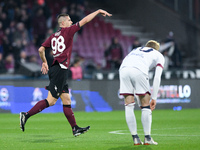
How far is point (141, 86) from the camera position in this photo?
7684 millimetres

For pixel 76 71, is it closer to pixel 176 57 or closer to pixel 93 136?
pixel 176 57

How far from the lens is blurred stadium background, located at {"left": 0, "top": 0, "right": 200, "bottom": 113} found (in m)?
17.1

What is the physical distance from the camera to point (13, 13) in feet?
74.7

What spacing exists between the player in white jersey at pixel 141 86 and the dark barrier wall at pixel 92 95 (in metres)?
9.20

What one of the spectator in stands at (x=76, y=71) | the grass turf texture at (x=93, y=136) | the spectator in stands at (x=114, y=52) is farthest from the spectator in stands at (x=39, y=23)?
the grass turf texture at (x=93, y=136)

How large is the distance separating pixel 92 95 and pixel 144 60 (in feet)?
31.2

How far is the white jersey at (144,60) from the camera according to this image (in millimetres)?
7758

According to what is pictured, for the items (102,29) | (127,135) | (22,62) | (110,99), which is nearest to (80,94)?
(110,99)

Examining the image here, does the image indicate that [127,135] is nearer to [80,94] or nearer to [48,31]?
[80,94]

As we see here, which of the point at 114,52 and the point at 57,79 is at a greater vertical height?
the point at 114,52

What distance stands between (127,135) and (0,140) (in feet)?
7.81

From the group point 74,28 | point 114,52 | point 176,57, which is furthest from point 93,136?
point 176,57

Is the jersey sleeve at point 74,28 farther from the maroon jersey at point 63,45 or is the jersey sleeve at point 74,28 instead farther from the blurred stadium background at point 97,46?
Result: the blurred stadium background at point 97,46

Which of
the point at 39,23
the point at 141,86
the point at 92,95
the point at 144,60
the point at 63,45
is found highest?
the point at 39,23
